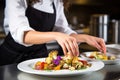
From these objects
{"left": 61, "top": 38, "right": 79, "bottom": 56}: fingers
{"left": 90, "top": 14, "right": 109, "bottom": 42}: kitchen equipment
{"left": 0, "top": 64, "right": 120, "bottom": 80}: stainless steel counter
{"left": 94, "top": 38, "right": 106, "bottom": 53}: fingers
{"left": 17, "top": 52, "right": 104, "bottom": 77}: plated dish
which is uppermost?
{"left": 61, "top": 38, "right": 79, "bottom": 56}: fingers

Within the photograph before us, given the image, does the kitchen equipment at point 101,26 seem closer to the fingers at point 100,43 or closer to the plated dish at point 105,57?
the plated dish at point 105,57

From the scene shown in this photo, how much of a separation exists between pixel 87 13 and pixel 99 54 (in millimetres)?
3046

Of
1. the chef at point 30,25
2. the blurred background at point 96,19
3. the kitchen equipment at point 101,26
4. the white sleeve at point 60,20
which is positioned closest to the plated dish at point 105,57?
the chef at point 30,25

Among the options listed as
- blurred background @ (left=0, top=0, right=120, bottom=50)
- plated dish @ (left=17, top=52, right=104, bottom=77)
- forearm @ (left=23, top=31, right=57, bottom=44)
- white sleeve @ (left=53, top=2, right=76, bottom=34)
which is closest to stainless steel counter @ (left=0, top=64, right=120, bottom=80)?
plated dish @ (left=17, top=52, right=104, bottom=77)

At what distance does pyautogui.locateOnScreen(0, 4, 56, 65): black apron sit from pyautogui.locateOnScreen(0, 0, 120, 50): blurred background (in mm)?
697

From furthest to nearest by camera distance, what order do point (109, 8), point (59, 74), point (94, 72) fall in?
point (109, 8) < point (94, 72) < point (59, 74)

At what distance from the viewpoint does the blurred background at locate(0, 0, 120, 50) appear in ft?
9.30

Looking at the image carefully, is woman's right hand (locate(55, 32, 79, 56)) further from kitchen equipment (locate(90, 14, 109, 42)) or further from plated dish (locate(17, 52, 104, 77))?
kitchen equipment (locate(90, 14, 109, 42))

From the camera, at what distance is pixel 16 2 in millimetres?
1209

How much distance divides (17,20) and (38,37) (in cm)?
15

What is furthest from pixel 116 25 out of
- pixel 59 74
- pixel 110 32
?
pixel 59 74

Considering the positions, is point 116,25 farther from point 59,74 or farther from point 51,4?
point 59,74

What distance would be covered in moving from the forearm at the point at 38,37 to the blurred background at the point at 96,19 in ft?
3.57

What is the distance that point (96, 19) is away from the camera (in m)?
2.95
